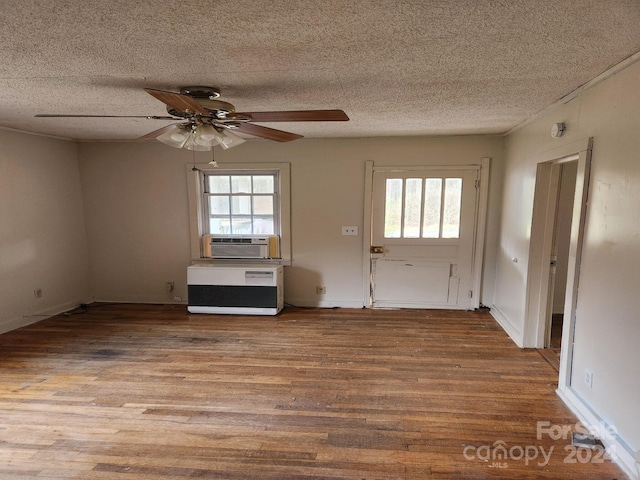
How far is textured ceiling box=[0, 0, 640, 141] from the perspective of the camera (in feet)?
4.33

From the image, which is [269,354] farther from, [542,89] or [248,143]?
[542,89]

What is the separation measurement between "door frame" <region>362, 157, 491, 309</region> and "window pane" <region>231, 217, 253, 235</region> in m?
1.51

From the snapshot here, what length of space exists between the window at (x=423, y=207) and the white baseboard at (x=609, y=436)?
2167 mm

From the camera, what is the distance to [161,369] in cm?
281

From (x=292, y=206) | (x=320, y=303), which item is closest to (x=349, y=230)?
(x=292, y=206)

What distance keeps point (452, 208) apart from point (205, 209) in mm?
3134

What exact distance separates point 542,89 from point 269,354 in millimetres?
2962

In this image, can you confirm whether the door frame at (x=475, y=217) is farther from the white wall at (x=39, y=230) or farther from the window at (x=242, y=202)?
the white wall at (x=39, y=230)

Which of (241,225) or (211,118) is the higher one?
(211,118)

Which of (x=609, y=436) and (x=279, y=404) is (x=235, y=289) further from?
(x=609, y=436)

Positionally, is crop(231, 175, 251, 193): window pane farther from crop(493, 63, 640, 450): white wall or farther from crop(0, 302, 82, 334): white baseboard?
crop(493, 63, 640, 450): white wall

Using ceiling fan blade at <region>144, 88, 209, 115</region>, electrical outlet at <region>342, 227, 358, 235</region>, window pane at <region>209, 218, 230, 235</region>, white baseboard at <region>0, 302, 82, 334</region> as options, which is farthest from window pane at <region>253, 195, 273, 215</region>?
white baseboard at <region>0, 302, 82, 334</region>

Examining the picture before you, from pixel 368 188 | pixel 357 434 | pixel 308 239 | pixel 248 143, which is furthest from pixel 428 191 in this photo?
pixel 357 434

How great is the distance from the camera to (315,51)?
1689 millimetres
